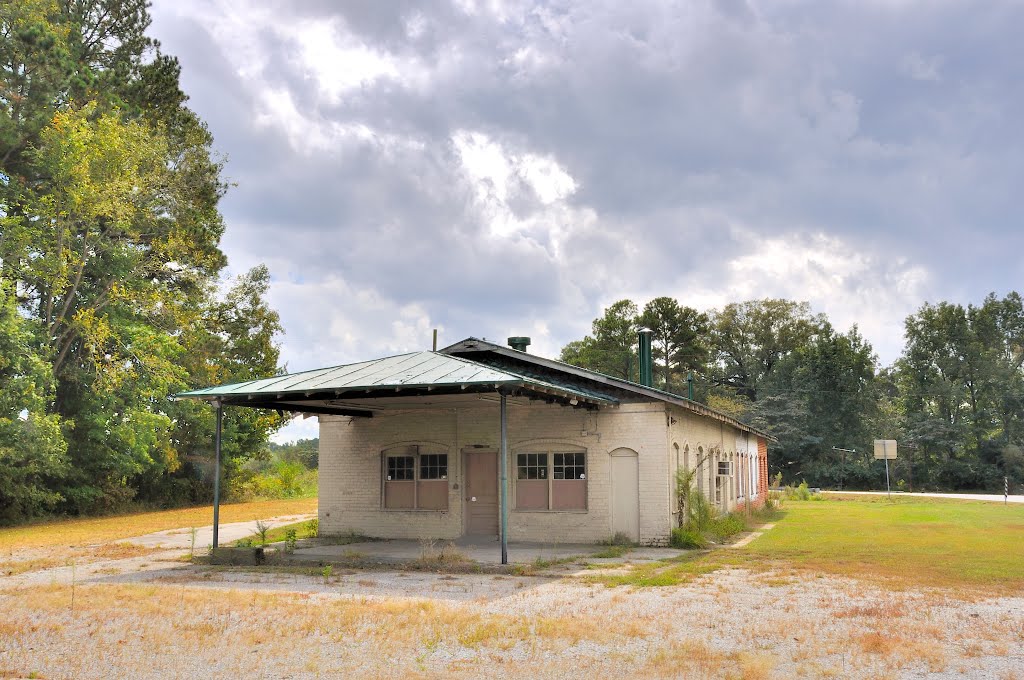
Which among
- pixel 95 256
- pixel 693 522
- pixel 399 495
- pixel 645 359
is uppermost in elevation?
pixel 95 256

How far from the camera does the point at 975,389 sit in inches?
2090

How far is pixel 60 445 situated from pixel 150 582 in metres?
12.0

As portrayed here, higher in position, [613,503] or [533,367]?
[533,367]

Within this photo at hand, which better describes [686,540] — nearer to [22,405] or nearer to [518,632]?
[518,632]

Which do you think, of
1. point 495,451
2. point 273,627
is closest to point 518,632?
point 273,627

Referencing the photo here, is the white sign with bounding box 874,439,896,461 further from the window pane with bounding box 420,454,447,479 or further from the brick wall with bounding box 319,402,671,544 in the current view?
the window pane with bounding box 420,454,447,479

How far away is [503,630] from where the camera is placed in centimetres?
831

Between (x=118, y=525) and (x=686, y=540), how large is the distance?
16.6 m

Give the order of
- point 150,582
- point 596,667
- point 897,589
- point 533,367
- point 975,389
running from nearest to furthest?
1. point 596,667
2. point 897,589
3. point 150,582
4. point 533,367
5. point 975,389

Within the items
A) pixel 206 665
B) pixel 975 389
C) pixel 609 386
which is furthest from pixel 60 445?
pixel 975 389

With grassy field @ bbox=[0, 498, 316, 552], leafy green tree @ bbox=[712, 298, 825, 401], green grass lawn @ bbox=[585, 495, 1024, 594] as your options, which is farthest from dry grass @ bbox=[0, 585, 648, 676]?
leafy green tree @ bbox=[712, 298, 825, 401]

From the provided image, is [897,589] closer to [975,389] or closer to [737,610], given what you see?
[737,610]

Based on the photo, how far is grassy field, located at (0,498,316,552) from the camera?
63.4ft

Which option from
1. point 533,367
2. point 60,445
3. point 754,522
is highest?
point 533,367
